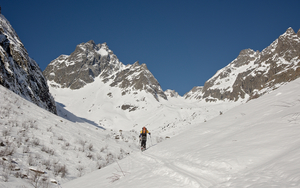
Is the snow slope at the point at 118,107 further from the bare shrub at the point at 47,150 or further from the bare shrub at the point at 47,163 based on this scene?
the bare shrub at the point at 47,163

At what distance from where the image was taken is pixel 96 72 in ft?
426

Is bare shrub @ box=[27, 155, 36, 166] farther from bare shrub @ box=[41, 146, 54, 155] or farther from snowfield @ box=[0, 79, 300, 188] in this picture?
bare shrub @ box=[41, 146, 54, 155]

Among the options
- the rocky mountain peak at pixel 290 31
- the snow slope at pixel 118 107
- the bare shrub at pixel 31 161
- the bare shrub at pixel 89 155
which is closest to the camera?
the bare shrub at pixel 31 161

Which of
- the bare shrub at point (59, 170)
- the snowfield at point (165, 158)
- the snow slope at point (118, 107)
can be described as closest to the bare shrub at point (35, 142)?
the snowfield at point (165, 158)

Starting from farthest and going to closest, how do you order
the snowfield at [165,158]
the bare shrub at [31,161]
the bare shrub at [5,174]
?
the bare shrub at [31,161] < the bare shrub at [5,174] < the snowfield at [165,158]

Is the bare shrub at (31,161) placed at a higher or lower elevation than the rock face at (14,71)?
lower

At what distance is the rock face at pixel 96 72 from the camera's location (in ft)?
325

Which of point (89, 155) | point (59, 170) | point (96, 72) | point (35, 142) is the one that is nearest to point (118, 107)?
point (96, 72)

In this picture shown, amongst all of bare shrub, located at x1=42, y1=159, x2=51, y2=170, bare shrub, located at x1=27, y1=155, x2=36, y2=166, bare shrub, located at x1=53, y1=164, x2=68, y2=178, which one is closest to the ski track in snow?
bare shrub, located at x1=53, y1=164, x2=68, y2=178

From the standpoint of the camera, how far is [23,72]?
20.0 metres

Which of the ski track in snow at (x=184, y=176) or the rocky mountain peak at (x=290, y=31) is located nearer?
the ski track in snow at (x=184, y=176)

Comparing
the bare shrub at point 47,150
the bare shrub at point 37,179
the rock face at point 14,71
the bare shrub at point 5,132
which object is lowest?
the bare shrub at point 37,179

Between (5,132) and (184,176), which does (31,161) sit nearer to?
(5,132)

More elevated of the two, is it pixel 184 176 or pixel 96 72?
pixel 96 72
